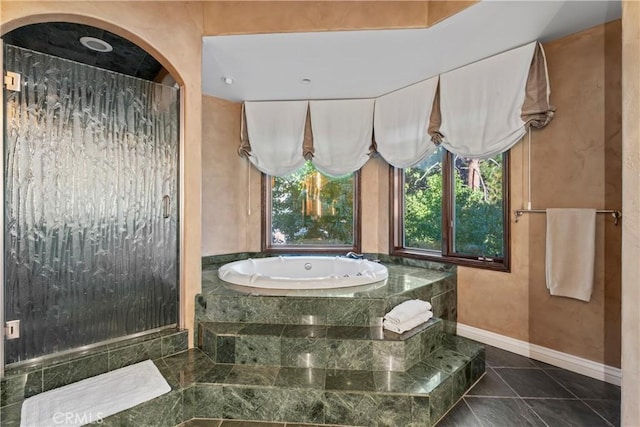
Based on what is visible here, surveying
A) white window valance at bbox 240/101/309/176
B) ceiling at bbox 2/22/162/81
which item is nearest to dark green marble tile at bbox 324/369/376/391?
white window valance at bbox 240/101/309/176

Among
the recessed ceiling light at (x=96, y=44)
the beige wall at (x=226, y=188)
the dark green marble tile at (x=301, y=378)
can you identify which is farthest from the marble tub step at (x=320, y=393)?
the recessed ceiling light at (x=96, y=44)

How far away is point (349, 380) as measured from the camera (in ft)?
5.61

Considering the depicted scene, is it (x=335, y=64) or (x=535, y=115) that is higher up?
(x=335, y=64)

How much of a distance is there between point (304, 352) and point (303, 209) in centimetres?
204

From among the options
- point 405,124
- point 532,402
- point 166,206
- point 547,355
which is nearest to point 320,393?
point 532,402

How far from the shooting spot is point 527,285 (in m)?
2.36

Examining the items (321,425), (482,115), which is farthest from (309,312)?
(482,115)

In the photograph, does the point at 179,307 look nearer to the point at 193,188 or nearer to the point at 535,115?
the point at 193,188

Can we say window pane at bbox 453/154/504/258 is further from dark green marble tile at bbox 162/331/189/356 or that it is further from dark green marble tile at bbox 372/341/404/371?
dark green marble tile at bbox 162/331/189/356

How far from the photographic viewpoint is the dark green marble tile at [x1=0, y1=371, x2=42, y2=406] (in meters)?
1.49

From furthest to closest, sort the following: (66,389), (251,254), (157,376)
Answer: (251,254) → (157,376) → (66,389)

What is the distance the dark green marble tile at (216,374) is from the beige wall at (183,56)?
392 millimetres

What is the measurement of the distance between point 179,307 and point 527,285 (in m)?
2.68
